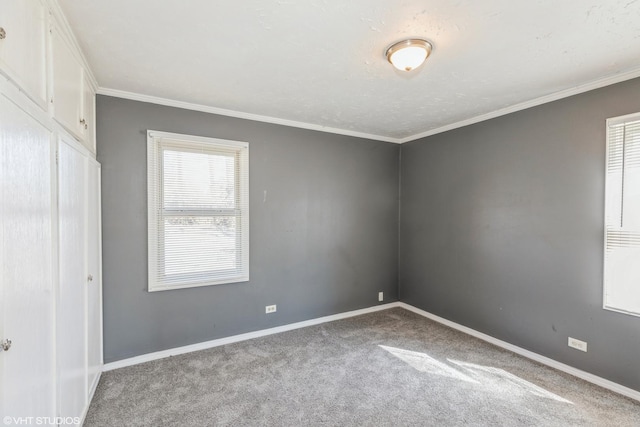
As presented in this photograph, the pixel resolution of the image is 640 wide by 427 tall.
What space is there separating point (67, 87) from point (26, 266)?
121 cm

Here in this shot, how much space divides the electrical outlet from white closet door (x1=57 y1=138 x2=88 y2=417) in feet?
12.6

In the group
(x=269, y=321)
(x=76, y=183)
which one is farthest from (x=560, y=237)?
(x=76, y=183)

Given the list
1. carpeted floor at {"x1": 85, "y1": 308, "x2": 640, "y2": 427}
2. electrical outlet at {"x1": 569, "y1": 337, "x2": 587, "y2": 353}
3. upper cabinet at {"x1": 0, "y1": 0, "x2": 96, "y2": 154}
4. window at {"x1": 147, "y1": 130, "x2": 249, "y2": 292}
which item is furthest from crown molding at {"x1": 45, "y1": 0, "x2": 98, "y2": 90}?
electrical outlet at {"x1": 569, "y1": 337, "x2": 587, "y2": 353}

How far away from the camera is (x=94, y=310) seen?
241 cm

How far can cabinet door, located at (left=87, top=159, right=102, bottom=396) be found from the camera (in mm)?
2229

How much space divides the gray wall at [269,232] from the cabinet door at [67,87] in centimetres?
72

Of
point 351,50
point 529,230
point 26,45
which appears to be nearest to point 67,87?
point 26,45

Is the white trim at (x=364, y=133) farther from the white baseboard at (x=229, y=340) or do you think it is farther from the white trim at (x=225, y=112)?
the white baseboard at (x=229, y=340)

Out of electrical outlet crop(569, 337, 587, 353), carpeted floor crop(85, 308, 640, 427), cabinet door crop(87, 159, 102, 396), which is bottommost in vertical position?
carpeted floor crop(85, 308, 640, 427)

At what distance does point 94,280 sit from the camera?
2422mm

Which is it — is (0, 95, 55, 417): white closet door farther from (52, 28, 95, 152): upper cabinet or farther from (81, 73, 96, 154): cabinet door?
(81, 73, 96, 154): cabinet door

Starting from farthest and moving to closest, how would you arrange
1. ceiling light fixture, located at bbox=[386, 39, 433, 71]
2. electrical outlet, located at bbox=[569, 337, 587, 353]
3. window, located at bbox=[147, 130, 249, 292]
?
1. window, located at bbox=[147, 130, 249, 292]
2. electrical outlet, located at bbox=[569, 337, 587, 353]
3. ceiling light fixture, located at bbox=[386, 39, 433, 71]

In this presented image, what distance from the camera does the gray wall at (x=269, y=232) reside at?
278 centimetres

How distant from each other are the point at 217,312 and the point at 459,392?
2448 mm
